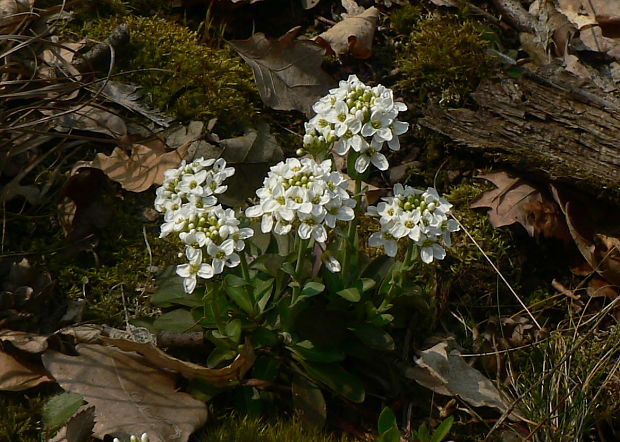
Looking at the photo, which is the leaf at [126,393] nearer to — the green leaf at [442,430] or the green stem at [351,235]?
the green stem at [351,235]

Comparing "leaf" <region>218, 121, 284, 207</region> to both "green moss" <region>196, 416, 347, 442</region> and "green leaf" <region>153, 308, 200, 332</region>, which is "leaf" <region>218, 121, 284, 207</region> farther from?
"green moss" <region>196, 416, 347, 442</region>

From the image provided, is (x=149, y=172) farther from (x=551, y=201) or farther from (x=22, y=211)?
(x=551, y=201)

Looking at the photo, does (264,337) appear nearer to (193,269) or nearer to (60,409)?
(193,269)

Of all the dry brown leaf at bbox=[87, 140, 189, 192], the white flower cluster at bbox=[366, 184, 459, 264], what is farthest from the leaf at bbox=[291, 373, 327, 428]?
the dry brown leaf at bbox=[87, 140, 189, 192]

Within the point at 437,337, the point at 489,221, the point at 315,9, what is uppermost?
the point at 315,9

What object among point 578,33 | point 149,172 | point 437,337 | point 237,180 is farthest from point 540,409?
point 578,33

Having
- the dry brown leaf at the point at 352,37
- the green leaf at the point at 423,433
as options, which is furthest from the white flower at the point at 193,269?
the dry brown leaf at the point at 352,37

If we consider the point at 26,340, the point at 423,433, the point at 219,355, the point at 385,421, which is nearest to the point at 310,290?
the point at 219,355
